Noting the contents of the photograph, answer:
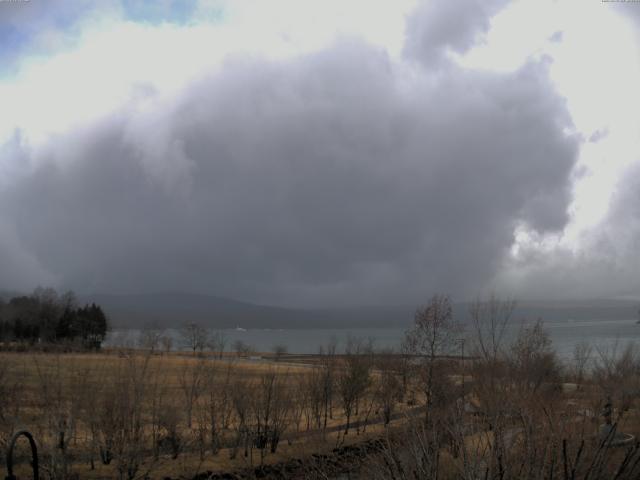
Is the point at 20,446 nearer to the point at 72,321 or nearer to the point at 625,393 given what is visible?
the point at 625,393

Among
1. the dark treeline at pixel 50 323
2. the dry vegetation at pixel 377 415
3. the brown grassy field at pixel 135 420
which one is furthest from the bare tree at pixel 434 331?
the dark treeline at pixel 50 323

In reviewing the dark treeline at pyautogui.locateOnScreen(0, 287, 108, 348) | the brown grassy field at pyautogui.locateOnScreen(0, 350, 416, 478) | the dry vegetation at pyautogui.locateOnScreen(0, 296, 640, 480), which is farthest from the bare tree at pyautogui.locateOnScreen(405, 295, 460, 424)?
the dark treeline at pyautogui.locateOnScreen(0, 287, 108, 348)

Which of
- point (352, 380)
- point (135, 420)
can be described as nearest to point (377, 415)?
point (352, 380)

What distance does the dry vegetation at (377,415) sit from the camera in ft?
40.5

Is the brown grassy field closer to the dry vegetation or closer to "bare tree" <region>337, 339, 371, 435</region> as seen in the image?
the dry vegetation

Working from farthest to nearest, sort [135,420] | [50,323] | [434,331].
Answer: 1. [50,323]
2. [434,331]
3. [135,420]

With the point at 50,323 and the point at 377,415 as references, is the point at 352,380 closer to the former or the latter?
the point at 377,415

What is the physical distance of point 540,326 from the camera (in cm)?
4075

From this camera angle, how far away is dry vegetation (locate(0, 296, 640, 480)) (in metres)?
12.3

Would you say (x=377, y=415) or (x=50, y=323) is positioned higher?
(x=50, y=323)

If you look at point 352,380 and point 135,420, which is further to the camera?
point 352,380

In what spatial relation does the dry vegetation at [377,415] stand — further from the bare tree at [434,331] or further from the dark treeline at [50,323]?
the dark treeline at [50,323]

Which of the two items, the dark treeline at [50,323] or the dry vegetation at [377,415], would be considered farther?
the dark treeline at [50,323]

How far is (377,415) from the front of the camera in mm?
45188
